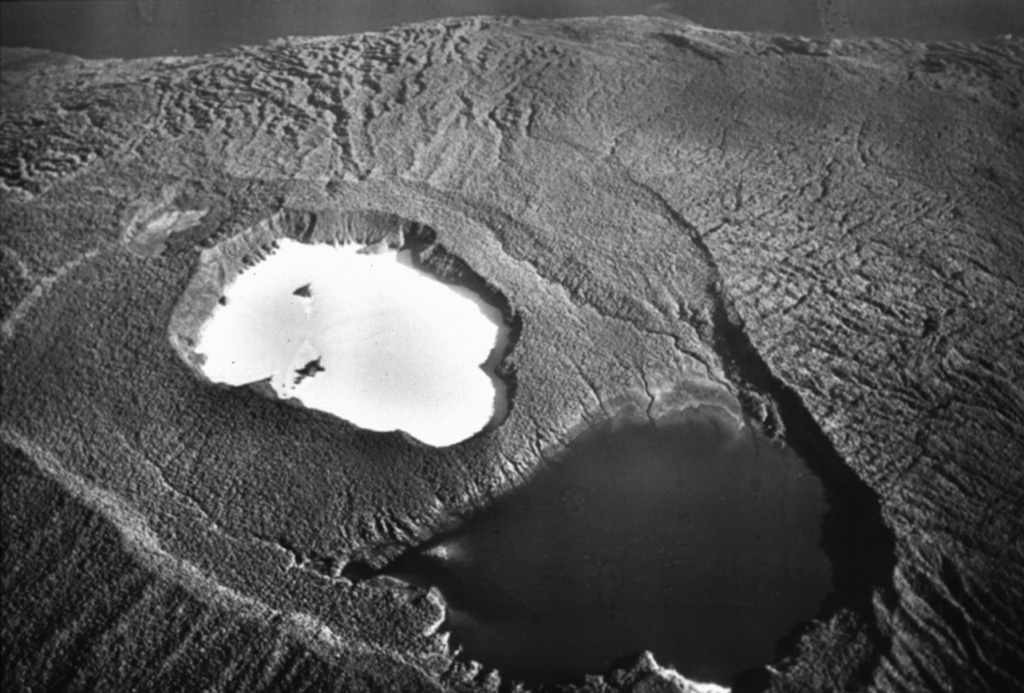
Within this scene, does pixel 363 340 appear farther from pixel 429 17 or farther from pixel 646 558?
pixel 429 17

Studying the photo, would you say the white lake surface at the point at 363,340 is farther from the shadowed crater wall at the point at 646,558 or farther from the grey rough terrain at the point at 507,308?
the shadowed crater wall at the point at 646,558

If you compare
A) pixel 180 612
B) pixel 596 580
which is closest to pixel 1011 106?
pixel 596 580

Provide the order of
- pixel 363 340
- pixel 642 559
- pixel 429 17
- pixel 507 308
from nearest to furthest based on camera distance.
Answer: pixel 642 559 → pixel 363 340 → pixel 507 308 → pixel 429 17

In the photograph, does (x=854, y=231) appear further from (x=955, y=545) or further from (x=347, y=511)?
(x=347, y=511)

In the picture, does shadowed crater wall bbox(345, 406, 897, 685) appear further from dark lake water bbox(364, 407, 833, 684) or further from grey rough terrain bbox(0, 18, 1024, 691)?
grey rough terrain bbox(0, 18, 1024, 691)

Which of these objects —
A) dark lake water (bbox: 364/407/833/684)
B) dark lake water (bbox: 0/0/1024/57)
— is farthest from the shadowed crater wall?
dark lake water (bbox: 0/0/1024/57)

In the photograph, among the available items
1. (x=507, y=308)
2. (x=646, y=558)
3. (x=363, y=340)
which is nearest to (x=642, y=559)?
(x=646, y=558)
